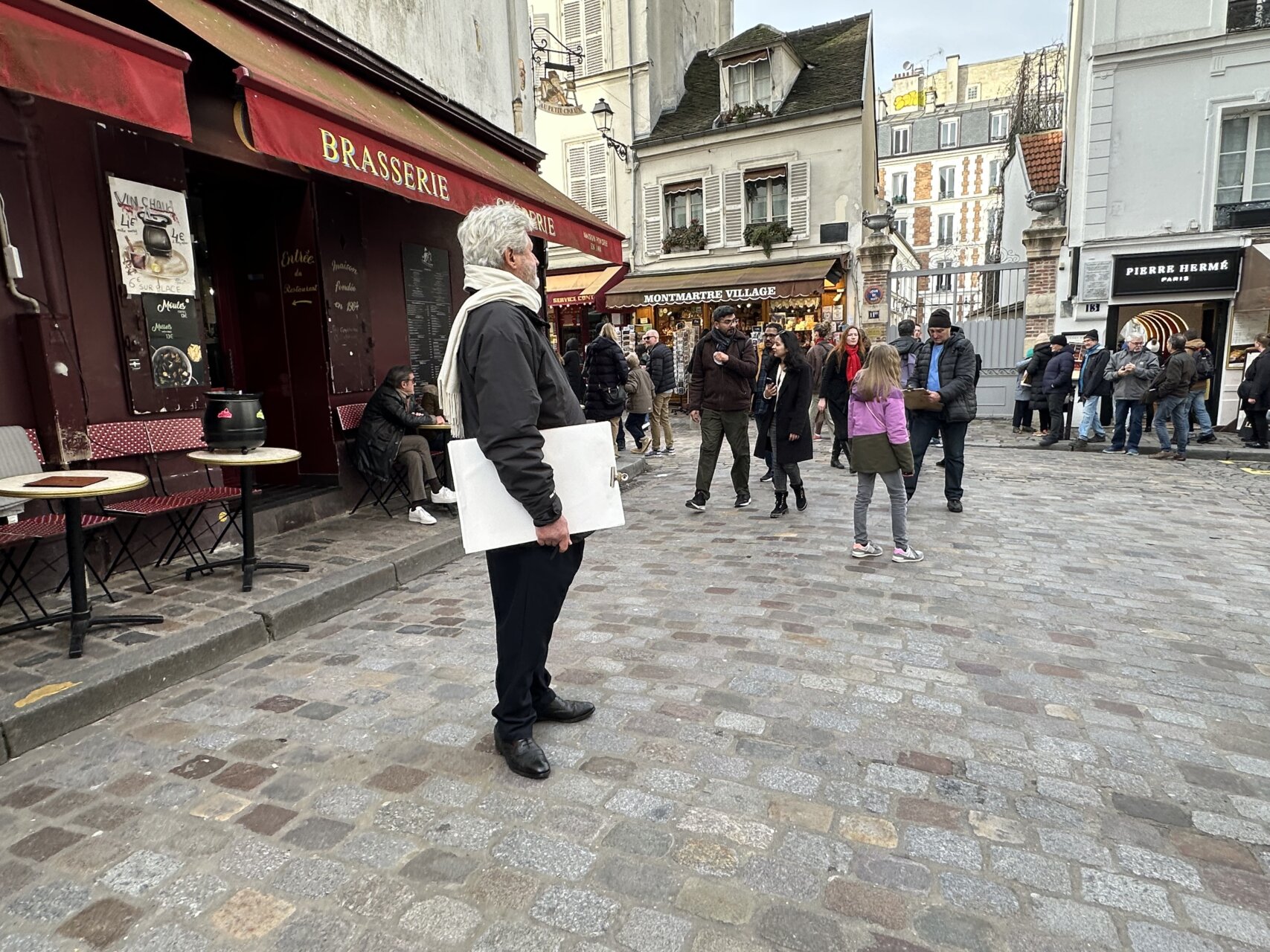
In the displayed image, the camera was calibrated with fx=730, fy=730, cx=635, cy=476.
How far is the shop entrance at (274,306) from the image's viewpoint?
6.27 m

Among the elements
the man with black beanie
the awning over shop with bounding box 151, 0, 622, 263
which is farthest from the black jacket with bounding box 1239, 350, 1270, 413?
the awning over shop with bounding box 151, 0, 622, 263

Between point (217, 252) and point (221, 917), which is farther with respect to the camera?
point (217, 252)

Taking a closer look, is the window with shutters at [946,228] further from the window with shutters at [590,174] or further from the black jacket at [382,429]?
the black jacket at [382,429]

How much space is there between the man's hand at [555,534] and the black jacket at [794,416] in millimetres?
4683

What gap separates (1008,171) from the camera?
2236 centimetres

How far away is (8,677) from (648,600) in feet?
10.5

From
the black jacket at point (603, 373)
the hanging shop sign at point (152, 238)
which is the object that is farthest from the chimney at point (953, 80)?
the hanging shop sign at point (152, 238)

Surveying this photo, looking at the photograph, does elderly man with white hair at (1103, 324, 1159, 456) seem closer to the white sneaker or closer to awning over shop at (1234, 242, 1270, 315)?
awning over shop at (1234, 242, 1270, 315)

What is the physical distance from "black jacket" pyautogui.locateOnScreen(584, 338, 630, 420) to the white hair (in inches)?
243

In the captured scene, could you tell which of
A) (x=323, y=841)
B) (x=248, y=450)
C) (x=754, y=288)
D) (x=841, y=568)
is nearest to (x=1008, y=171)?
(x=754, y=288)

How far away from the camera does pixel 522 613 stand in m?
2.66

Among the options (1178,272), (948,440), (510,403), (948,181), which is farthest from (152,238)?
(948,181)

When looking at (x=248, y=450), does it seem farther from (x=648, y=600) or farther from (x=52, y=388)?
(x=648, y=600)

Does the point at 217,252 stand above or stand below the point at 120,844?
above
